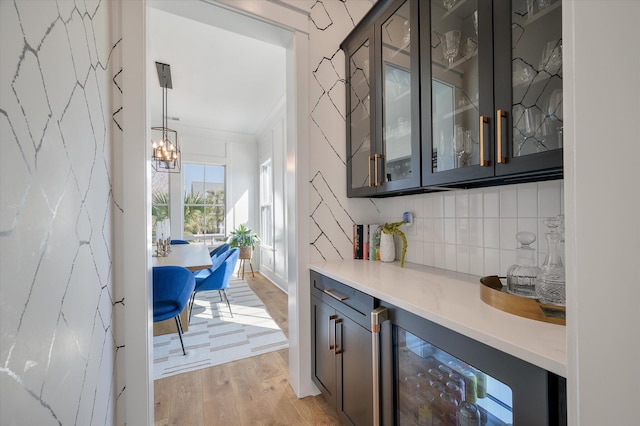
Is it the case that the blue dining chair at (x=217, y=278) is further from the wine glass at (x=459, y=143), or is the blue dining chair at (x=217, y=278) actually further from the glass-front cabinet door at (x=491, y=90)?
the wine glass at (x=459, y=143)

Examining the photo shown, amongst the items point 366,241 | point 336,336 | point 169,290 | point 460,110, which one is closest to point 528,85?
point 460,110

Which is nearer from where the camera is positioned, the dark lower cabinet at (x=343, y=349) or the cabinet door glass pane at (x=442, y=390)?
the cabinet door glass pane at (x=442, y=390)

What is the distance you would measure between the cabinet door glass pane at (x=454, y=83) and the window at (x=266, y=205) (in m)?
3.82

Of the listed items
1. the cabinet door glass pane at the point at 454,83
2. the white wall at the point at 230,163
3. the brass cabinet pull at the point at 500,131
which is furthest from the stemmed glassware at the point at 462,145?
the white wall at the point at 230,163

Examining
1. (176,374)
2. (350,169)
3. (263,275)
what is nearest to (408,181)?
(350,169)

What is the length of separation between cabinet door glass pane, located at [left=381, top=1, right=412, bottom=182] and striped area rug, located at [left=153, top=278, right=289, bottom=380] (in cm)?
194

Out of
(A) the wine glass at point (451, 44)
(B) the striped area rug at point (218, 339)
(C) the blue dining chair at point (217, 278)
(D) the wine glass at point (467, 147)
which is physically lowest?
(B) the striped area rug at point (218, 339)

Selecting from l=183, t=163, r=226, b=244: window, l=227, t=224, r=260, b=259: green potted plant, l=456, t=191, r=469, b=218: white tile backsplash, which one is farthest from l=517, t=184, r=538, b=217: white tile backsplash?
l=183, t=163, r=226, b=244: window

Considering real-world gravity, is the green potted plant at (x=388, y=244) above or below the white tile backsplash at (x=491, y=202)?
below

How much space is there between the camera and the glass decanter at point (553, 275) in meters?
0.80

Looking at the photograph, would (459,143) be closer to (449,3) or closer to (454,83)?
(454,83)

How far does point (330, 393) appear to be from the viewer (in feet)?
4.81

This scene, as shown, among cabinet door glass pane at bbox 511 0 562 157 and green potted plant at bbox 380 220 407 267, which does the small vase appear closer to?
green potted plant at bbox 380 220 407 267

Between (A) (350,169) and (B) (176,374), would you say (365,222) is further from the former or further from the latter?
(B) (176,374)
